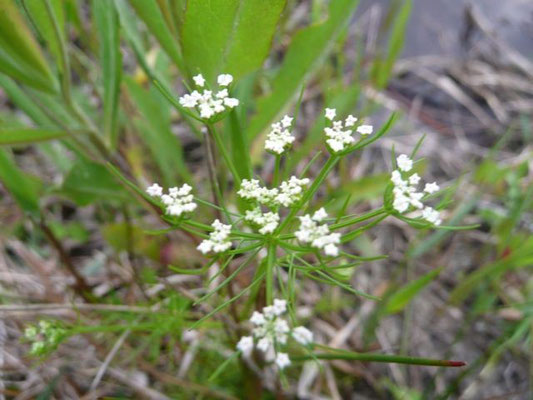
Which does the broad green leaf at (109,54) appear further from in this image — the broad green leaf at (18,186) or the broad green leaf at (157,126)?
the broad green leaf at (18,186)

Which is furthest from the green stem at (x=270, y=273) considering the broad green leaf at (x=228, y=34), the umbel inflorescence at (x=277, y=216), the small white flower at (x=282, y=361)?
the broad green leaf at (x=228, y=34)

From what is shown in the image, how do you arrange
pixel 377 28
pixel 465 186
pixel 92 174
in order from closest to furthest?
pixel 92 174 < pixel 465 186 < pixel 377 28

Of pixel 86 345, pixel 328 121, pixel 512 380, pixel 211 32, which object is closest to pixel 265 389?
pixel 86 345

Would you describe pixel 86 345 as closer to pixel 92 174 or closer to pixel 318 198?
pixel 92 174

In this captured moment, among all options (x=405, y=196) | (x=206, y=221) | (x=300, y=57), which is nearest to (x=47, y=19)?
(x=300, y=57)

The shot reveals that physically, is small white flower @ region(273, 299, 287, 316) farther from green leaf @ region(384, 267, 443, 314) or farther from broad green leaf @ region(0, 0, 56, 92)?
broad green leaf @ region(0, 0, 56, 92)

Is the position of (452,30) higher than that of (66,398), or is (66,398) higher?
(452,30)

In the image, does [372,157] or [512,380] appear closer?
[512,380]
